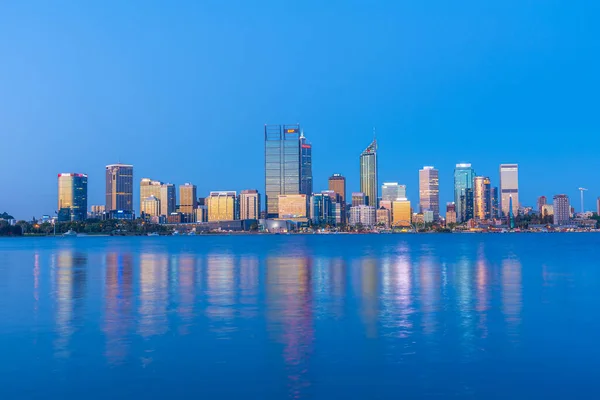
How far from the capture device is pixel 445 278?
51.4 meters

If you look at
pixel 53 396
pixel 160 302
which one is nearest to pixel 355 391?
pixel 53 396

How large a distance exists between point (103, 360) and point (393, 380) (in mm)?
9420

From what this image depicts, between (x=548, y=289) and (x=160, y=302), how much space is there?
26.2 m

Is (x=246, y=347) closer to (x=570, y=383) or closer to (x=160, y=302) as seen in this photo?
(x=570, y=383)

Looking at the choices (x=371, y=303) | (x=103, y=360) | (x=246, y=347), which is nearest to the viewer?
(x=103, y=360)

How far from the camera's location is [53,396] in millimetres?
16922

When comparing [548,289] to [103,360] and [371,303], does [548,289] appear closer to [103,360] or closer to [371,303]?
[371,303]

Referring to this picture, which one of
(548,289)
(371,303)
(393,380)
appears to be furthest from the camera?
(548,289)

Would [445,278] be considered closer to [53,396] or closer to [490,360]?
[490,360]

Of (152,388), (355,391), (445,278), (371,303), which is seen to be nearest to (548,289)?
(445,278)

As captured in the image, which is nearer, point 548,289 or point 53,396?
point 53,396

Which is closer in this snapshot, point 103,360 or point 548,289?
point 103,360

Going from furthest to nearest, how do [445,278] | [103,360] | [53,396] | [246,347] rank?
[445,278], [246,347], [103,360], [53,396]

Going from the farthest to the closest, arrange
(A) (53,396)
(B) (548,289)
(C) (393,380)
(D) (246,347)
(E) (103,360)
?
(B) (548,289) < (D) (246,347) < (E) (103,360) < (C) (393,380) < (A) (53,396)
